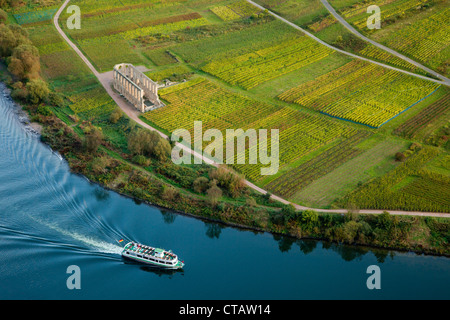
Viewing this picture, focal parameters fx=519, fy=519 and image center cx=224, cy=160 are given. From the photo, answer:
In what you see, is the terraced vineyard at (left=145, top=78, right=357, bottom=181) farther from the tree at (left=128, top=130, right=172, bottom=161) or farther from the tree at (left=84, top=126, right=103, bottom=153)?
the tree at (left=84, top=126, right=103, bottom=153)

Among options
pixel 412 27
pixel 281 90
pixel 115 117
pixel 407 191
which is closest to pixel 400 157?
pixel 407 191

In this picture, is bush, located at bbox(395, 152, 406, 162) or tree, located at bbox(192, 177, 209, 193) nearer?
tree, located at bbox(192, 177, 209, 193)

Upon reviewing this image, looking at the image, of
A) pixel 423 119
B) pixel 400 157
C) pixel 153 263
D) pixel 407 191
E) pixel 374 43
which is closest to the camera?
pixel 153 263

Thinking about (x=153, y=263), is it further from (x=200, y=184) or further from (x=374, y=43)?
(x=374, y=43)

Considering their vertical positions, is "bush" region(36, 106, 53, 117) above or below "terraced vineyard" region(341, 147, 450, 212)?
above

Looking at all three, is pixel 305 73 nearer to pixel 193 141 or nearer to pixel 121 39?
pixel 193 141

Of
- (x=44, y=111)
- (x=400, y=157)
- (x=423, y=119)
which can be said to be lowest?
(x=400, y=157)

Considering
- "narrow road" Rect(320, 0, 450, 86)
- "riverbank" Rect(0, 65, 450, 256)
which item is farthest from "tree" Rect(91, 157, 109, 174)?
"narrow road" Rect(320, 0, 450, 86)
